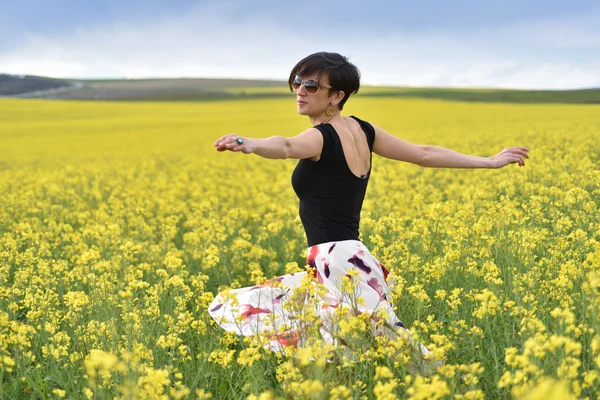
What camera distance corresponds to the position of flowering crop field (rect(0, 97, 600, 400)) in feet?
10.2

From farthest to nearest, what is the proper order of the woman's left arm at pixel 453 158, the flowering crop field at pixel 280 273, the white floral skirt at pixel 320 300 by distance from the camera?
the woman's left arm at pixel 453 158 < the white floral skirt at pixel 320 300 < the flowering crop field at pixel 280 273

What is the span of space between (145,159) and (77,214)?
28.3 ft

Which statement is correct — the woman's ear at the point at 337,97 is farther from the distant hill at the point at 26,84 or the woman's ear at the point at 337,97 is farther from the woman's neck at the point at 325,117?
the distant hill at the point at 26,84

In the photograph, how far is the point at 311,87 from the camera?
3877mm

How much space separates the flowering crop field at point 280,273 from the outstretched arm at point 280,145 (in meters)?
0.86

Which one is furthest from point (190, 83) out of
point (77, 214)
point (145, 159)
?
point (77, 214)

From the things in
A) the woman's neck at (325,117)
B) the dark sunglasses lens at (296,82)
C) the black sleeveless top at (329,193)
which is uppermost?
the dark sunglasses lens at (296,82)

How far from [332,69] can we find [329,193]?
68cm

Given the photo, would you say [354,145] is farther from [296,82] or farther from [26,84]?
[26,84]

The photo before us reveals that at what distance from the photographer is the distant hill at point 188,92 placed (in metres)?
52.8

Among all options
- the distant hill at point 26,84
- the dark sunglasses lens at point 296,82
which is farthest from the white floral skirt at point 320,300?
the distant hill at point 26,84

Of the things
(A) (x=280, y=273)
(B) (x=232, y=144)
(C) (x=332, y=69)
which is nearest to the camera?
(B) (x=232, y=144)

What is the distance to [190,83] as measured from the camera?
7062 cm

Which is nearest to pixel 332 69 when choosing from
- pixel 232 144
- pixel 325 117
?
pixel 325 117
